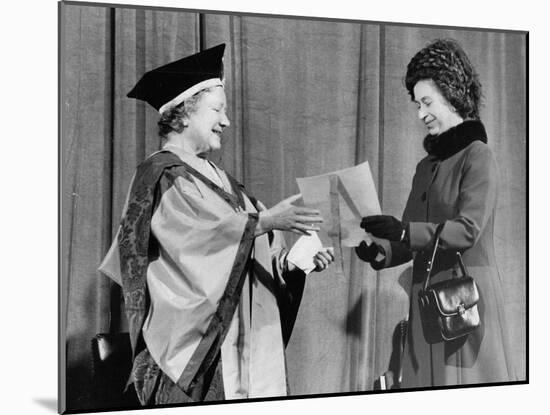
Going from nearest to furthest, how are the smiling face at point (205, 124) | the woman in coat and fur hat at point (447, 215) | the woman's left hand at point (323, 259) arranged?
the smiling face at point (205, 124) → the woman's left hand at point (323, 259) → the woman in coat and fur hat at point (447, 215)

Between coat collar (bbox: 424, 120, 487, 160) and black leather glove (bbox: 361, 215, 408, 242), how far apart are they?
414 millimetres

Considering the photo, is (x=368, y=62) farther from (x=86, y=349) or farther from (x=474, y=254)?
(x=86, y=349)

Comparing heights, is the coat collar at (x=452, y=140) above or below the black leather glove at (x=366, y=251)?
above

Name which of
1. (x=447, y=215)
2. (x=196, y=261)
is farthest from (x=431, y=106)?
(x=196, y=261)

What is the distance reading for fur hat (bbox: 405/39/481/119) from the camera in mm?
6141

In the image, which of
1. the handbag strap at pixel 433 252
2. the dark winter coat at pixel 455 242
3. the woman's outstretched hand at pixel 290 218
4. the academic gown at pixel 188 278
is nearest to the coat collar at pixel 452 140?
the dark winter coat at pixel 455 242

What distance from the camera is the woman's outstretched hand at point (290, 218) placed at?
18.6ft

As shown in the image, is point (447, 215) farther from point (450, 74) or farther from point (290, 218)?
point (290, 218)

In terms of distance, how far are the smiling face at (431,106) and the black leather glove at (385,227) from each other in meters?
0.51

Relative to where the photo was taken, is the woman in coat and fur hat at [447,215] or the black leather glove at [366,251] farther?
the woman in coat and fur hat at [447,215]

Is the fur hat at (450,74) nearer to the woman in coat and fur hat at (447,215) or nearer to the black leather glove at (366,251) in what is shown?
the woman in coat and fur hat at (447,215)

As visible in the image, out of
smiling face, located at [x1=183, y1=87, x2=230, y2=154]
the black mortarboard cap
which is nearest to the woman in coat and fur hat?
smiling face, located at [x1=183, y1=87, x2=230, y2=154]

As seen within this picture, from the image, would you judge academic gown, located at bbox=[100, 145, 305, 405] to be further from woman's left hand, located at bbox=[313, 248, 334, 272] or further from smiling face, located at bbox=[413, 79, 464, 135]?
smiling face, located at bbox=[413, 79, 464, 135]

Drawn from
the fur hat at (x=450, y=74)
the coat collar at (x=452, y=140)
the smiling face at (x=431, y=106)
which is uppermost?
the fur hat at (x=450, y=74)
